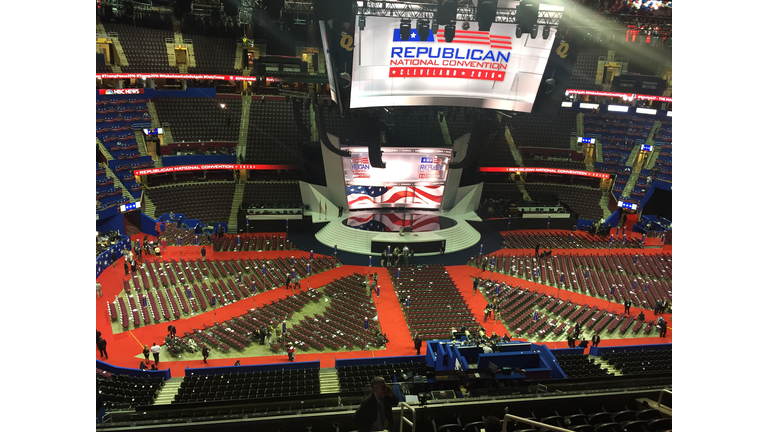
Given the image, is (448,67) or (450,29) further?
(448,67)

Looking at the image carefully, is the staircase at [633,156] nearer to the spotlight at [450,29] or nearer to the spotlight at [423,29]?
the spotlight at [450,29]

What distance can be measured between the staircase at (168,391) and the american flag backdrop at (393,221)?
17567 mm

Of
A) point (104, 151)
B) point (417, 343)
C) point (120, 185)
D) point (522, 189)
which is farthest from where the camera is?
point (522, 189)

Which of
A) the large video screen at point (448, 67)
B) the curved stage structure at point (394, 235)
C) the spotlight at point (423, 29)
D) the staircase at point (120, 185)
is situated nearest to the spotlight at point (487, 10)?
the spotlight at point (423, 29)

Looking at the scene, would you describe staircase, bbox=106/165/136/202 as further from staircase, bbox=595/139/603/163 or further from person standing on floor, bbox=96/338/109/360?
staircase, bbox=595/139/603/163

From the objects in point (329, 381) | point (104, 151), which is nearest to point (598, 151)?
point (329, 381)

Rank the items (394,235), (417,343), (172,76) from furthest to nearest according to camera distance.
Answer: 1. (172,76)
2. (394,235)
3. (417,343)

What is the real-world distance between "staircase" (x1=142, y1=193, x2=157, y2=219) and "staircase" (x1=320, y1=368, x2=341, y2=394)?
2211 cm

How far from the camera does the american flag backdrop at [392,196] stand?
33.6 m

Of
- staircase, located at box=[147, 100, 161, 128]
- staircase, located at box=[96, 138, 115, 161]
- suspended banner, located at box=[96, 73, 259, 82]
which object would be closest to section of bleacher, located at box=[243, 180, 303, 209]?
staircase, located at box=[147, 100, 161, 128]

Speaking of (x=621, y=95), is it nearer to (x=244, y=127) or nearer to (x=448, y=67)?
(x=448, y=67)

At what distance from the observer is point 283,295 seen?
2348cm

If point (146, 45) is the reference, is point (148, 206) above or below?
below

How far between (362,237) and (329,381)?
15723 mm
